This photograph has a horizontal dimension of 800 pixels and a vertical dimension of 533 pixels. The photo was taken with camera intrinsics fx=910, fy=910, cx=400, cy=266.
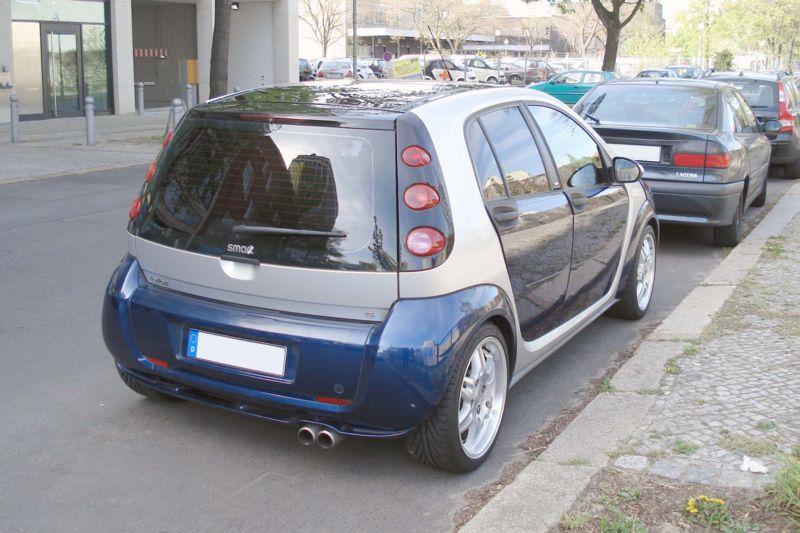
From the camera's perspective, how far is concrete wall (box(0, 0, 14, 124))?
71.4 feet

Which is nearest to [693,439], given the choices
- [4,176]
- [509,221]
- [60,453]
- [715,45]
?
[509,221]

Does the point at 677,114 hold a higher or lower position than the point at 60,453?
higher

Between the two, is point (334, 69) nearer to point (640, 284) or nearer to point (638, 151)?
point (638, 151)

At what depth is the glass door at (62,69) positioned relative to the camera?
78.2 feet

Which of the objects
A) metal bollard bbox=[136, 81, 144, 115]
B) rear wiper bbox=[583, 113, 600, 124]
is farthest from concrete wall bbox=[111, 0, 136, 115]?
rear wiper bbox=[583, 113, 600, 124]

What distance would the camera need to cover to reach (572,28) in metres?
77.0

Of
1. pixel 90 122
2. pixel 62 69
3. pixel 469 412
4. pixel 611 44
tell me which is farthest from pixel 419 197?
pixel 611 44

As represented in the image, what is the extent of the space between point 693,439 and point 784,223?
6.79m

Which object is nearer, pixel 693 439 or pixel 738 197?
pixel 693 439

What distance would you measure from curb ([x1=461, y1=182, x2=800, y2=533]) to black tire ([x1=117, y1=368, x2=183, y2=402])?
1806 mm

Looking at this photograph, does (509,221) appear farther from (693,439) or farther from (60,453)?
(60,453)

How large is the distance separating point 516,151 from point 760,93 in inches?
457

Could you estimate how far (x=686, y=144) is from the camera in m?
8.44

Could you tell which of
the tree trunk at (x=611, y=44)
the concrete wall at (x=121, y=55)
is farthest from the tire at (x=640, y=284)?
the tree trunk at (x=611, y=44)
